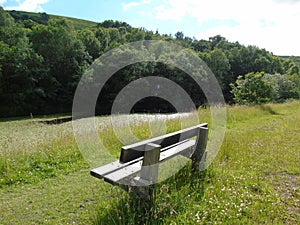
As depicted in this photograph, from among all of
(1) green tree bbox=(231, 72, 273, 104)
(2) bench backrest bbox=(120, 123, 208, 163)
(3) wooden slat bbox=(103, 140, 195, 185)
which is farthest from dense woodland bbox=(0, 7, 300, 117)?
(2) bench backrest bbox=(120, 123, 208, 163)

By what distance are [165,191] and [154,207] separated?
1.13 feet

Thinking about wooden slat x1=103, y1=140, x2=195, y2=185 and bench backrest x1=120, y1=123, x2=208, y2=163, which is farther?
wooden slat x1=103, y1=140, x2=195, y2=185

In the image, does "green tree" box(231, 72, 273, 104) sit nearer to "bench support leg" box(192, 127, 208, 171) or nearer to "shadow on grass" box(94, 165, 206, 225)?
"bench support leg" box(192, 127, 208, 171)

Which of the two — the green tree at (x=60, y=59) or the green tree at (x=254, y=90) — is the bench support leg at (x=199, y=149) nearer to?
the green tree at (x=254, y=90)

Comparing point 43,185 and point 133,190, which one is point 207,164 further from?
point 43,185

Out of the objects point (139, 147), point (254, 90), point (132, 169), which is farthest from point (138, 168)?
point (254, 90)

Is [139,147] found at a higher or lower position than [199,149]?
higher

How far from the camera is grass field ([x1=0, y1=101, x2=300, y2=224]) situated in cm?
244

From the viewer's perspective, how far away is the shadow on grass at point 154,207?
227cm

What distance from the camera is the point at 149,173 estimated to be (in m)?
2.34

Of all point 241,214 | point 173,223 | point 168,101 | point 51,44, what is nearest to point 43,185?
point 173,223

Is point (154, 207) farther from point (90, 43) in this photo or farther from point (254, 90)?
Result: point (90, 43)

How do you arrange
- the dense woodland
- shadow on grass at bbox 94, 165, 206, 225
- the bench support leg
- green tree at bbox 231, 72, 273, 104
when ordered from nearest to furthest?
shadow on grass at bbox 94, 165, 206, 225, the bench support leg, green tree at bbox 231, 72, 273, 104, the dense woodland

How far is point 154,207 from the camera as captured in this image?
7.79 feet
